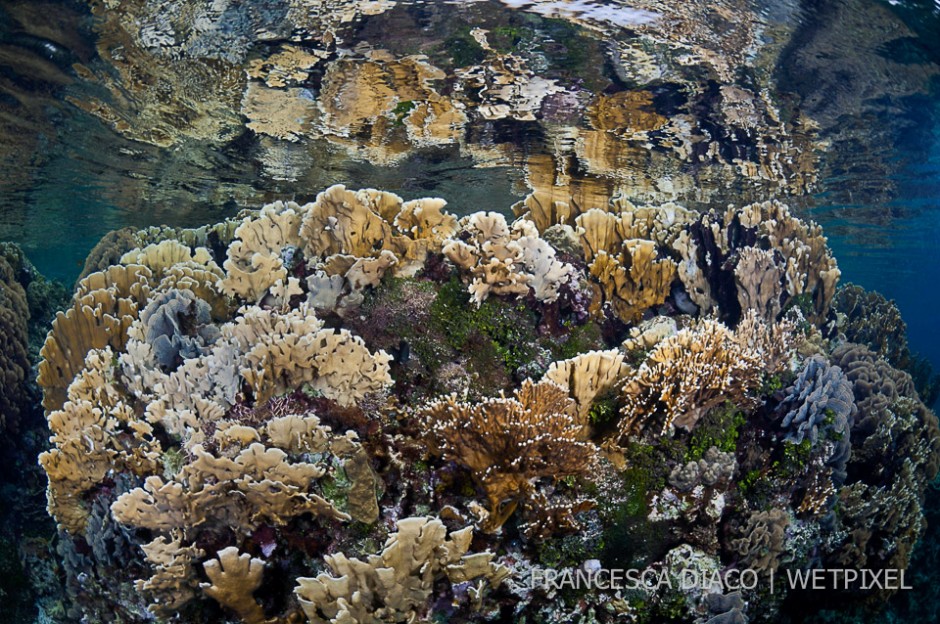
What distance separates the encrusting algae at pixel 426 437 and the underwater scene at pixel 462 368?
33 mm

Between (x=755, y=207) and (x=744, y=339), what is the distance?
13.3 feet

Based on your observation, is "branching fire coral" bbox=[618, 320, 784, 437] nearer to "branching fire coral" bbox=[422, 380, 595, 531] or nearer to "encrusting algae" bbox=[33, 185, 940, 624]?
"encrusting algae" bbox=[33, 185, 940, 624]

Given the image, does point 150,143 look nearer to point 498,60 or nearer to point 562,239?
point 498,60

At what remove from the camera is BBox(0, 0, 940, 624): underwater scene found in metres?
4.15

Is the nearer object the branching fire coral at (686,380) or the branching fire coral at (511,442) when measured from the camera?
the branching fire coral at (511,442)

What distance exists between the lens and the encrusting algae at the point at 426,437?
157 inches

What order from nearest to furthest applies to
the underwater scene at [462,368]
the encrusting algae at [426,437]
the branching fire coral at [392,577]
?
the branching fire coral at [392,577] < the encrusting algae at [426,437] < the underwater scene at [462,368]

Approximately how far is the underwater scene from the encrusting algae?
0.03m

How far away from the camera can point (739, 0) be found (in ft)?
25.9

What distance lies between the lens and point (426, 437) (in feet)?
14.5

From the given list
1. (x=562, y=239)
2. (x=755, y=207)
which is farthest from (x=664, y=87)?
(x=562, y=239)

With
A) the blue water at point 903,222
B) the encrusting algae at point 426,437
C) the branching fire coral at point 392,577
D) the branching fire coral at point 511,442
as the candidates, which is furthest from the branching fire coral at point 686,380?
the blue water at point 903,222

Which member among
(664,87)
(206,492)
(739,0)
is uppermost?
(739,0)

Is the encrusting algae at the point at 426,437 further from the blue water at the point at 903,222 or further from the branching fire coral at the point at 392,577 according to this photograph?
the blue water at the point at 903,222
